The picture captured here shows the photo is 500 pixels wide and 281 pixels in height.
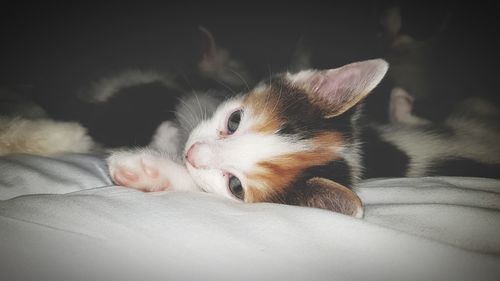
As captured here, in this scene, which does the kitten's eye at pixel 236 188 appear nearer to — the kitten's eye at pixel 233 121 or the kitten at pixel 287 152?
the kitten at pixel 287 152

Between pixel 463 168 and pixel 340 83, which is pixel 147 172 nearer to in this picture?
pixel 340 83

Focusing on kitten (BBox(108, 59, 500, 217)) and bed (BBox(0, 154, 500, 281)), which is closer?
bed (BBox(0, 154, 500, 281))

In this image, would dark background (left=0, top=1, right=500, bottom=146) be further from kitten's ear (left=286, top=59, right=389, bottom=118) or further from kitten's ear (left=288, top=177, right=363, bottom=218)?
kitten's ear (left=288, top=177, right=363, bottom=218)

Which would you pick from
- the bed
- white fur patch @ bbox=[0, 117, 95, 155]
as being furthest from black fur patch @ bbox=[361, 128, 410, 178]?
white fur patch @ bbox=[0, 117, 95, 155]

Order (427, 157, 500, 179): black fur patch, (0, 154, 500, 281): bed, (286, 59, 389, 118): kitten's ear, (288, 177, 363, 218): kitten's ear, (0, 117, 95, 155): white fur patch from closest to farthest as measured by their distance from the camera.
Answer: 1. (0, 154, 500, 281): bed
2. (288, 177, 363, 218): kitten's ear
3. (286, 59, 389, 118): kitten's ear
4. (0, 117, 95, 155): white fur patch
5. (427, 157, 500, 179): black fur patch

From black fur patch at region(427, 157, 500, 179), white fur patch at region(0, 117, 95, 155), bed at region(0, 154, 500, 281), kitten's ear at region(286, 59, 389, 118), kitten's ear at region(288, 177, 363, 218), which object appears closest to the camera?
bed at region(0, 154, 500, 281)

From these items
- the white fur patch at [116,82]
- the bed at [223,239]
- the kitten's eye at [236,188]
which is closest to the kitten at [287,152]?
the kitten's eye at [236,188]
